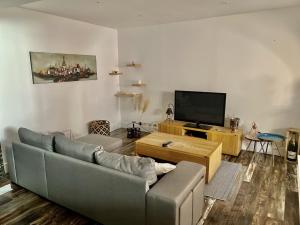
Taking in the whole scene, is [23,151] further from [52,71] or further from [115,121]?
[115,121]

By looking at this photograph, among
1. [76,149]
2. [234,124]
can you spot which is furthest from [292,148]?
[76,149]

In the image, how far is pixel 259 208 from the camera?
2627 millimetres

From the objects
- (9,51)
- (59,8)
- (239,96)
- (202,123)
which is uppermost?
(59,8)

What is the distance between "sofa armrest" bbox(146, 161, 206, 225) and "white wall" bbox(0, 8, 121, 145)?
2824 millimetres

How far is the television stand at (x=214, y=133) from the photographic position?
4.10 meters

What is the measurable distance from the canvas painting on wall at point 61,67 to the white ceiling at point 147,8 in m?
0.75

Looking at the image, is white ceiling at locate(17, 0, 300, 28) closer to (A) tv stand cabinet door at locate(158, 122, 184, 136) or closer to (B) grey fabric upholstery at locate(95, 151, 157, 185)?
(A) tv stand cabinet door at locate(158, 122, 184, 136)

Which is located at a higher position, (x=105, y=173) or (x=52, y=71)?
(x=52, y=71)

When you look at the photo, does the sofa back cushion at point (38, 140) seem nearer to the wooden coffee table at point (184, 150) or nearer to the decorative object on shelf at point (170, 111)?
the wooden coffee table at point (184, 150)

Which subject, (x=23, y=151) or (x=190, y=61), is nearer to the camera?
(x=23, y=151)

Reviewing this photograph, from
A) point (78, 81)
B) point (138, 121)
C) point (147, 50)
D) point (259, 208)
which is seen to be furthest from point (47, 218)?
point (147, 50)

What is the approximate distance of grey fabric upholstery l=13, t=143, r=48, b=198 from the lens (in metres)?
2.67

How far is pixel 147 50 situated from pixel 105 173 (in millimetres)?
3819

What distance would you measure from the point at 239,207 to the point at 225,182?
0.57 m
